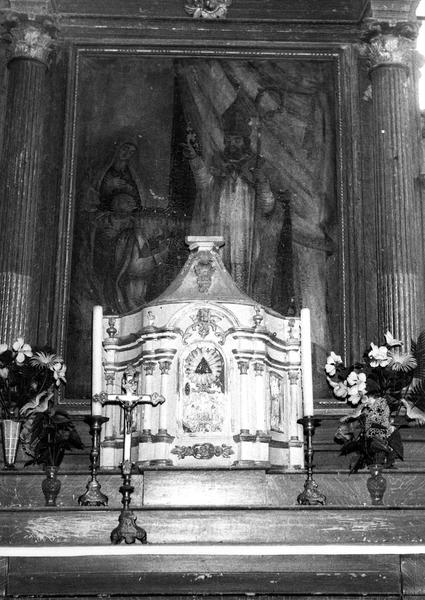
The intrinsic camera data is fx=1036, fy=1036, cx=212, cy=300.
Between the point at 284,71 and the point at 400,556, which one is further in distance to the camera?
the point at 284,71

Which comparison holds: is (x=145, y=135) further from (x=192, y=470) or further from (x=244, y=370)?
(x=192, y=470)

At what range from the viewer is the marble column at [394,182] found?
384 inches

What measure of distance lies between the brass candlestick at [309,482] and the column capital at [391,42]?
15.3 feet

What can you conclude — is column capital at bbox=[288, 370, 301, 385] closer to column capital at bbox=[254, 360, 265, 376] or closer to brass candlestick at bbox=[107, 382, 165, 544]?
column capital at bbox=[254, 360, 265, 376]

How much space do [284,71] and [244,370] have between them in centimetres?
413

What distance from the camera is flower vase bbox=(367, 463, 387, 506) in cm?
738

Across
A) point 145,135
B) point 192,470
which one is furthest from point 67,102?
point 192,470

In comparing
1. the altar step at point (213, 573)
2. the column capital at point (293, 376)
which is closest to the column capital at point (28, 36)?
the column capital at point (293, 376)

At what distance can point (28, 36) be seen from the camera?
10.6 m

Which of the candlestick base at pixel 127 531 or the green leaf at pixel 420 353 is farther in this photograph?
the green leaf at pixel 420 353

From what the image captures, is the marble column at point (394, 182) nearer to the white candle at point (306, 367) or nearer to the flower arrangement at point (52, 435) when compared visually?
the white candle at point (306, 367)

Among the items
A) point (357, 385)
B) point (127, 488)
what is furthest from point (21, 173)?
point (127, 488)

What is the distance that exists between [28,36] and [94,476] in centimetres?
523

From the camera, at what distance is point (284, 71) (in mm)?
10914
